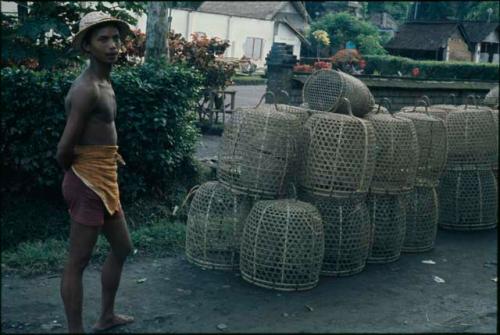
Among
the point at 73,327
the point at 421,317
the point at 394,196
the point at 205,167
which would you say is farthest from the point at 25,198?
the point at 421,317

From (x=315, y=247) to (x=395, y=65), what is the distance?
13.3 m

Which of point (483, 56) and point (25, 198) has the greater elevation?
point (483, 56)

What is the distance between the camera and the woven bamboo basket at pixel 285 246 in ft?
16.5

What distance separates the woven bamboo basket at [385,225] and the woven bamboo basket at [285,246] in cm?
86

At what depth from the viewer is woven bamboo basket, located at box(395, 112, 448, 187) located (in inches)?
247

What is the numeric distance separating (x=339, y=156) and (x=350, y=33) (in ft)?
34.8

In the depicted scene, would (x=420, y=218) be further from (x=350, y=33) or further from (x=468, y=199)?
(x=350, y=33)

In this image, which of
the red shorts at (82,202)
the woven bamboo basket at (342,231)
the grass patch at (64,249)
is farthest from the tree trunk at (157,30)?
the red shorts at (82,202)

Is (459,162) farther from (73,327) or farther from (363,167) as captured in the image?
(73,327)

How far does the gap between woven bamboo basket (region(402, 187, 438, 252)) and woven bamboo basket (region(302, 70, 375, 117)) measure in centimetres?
98

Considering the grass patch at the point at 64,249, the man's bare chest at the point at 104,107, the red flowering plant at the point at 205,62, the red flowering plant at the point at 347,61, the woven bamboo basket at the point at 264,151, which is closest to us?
the man's bare chest at the point at 104,107

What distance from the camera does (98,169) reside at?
373cm

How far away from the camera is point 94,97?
11.8ft

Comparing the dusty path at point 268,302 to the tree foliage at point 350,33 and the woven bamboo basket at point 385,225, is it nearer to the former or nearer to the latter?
the woven bamboo basket at point 385,225
